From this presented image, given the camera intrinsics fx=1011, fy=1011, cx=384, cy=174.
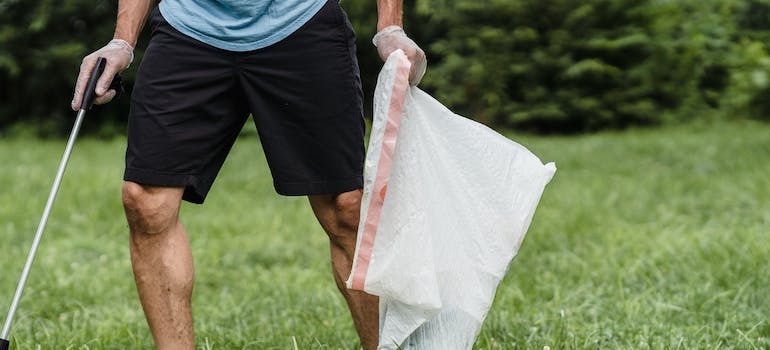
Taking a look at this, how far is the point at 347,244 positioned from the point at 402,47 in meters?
0.54

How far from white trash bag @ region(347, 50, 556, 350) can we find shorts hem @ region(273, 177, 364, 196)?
4.3 inches

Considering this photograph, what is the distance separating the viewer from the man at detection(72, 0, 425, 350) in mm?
2439

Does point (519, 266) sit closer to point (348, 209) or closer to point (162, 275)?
point (348, 209)

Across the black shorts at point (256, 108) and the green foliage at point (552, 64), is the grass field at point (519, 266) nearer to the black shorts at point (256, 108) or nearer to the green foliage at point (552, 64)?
the black shorts at point (256, 108)

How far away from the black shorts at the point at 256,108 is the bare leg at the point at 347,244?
0.06 metres

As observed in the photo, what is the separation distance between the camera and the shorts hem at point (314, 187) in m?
2.50

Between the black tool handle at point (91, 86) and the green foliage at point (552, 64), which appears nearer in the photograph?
the black tool handle at point (91, 86)

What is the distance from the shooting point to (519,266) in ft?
15.9

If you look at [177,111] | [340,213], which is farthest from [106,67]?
[340,213]

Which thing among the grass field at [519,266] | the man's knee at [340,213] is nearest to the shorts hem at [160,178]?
the man's knee at [340,213]


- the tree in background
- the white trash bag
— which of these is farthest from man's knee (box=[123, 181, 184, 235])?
the tree in background

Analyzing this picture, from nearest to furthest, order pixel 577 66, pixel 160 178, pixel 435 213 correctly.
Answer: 1. pixel 160 178
2. pixel 435 213
3. pixel 577 66

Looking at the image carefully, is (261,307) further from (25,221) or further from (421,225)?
(25,221)

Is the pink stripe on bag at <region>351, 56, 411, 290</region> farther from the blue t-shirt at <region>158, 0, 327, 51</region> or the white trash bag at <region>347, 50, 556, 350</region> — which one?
the blue t-shirt at <region>158, 0, 327, 51</region>
